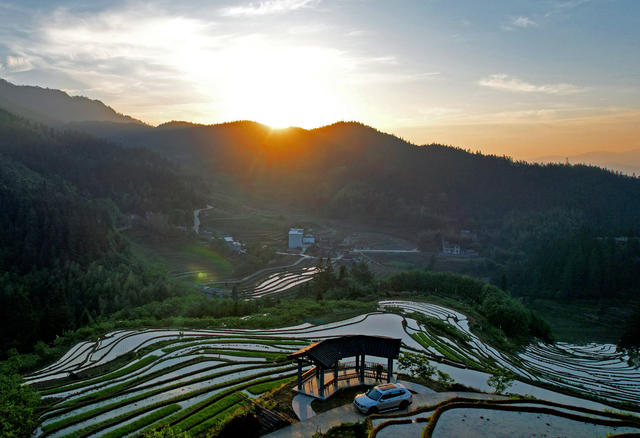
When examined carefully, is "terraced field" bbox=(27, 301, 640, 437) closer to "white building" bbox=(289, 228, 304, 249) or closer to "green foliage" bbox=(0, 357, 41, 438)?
"green foliage" bbox=(0, 357, 41, 438)

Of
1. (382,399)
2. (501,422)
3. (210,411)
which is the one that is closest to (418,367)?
(382,399)

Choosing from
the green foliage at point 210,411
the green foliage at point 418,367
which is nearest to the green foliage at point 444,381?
the green foliage at point 418,367

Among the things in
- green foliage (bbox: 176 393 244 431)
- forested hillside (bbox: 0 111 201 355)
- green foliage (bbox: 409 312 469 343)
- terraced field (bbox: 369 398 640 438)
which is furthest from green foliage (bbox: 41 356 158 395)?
green foliage (bbox: 409 312 469 343)

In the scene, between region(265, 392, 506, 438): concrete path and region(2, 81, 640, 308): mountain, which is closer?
region(265, 392, 506, 438): concrete path

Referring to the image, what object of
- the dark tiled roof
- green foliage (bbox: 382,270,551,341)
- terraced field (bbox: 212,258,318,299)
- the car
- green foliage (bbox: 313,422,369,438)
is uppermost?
the dark tiled roof

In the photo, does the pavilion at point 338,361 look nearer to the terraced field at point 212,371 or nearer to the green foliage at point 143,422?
the terraced field at point 212,371

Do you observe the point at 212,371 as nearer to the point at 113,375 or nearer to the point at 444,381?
the point at 113,375

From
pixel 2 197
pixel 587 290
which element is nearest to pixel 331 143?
pixel 587 290
